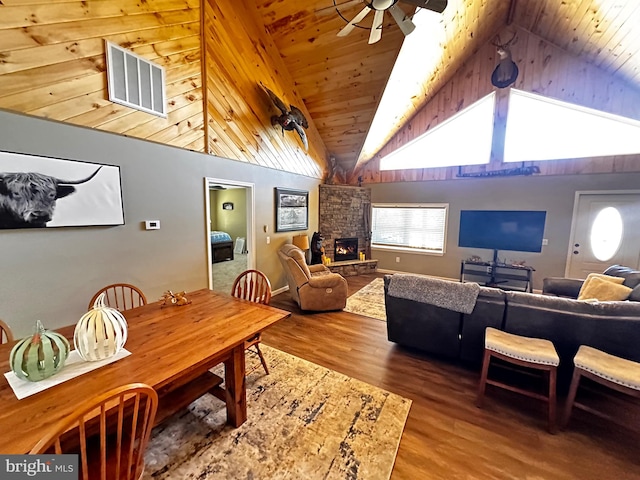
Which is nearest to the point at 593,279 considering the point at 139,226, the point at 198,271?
the point at 198,271

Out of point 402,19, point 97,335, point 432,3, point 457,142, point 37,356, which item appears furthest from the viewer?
point 457,142

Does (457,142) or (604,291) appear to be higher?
(457,142)

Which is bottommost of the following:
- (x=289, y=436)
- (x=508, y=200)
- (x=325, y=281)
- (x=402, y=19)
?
(x=289, y=436)

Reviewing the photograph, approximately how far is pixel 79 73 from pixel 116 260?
1.74 m

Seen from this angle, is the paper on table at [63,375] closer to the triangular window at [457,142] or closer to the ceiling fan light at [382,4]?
the ceiling fan light at [382,4]

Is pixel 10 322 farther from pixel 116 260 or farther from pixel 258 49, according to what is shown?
pixel 258 49

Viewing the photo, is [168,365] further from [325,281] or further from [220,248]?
[220,248]

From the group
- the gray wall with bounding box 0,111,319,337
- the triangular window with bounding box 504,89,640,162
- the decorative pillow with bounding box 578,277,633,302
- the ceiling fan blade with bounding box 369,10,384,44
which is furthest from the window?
the ceiling fan blade with bounding box 369,10,384,44

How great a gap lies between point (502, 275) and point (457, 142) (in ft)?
9.67

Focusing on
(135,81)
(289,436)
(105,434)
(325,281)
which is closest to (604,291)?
(325,281)

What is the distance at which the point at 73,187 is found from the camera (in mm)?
2309

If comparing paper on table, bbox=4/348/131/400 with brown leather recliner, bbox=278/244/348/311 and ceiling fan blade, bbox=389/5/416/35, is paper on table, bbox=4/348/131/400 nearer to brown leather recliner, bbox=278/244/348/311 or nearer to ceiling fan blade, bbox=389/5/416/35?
brown leather recliner, bbox=278/244/348/311

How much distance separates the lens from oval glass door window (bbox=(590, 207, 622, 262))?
4367 millimetres

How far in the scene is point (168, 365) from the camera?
1310mm
